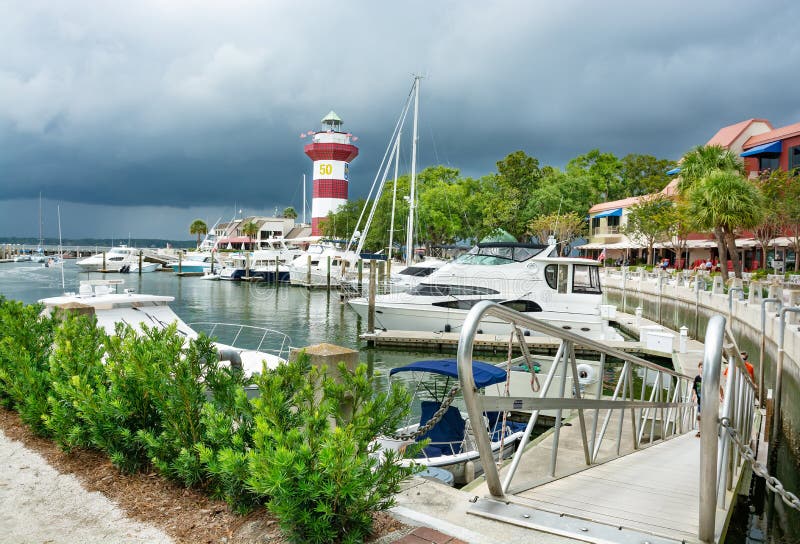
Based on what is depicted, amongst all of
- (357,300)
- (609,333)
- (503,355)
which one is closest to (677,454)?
(503,355)

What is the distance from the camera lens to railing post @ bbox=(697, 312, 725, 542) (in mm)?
3504

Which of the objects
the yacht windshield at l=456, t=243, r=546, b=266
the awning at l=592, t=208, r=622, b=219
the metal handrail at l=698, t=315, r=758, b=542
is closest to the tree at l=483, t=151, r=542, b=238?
the awning at l=592, t=208, r=622, b=219

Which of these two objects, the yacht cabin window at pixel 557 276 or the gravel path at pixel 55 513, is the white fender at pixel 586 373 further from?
the gravel path at pixel 55 513

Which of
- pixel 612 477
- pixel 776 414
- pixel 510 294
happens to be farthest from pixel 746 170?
pixel 612 477

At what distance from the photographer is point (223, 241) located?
457 feet

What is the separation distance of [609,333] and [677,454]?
17640mm

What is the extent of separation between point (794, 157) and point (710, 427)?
48.0m

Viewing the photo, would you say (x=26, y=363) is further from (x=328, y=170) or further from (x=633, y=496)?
(x=328, y=170)

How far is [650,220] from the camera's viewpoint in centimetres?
5447

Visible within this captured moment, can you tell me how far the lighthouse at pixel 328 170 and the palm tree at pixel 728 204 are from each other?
2590 inches

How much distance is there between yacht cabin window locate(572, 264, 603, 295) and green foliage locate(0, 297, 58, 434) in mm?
20088

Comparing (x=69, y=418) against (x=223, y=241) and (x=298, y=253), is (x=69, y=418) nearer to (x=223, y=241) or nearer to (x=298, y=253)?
(x=298, y=253)

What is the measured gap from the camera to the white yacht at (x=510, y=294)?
2420 centimetres

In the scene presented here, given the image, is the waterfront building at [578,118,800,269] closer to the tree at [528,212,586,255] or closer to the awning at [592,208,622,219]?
the awning at [592,208,622,219]
